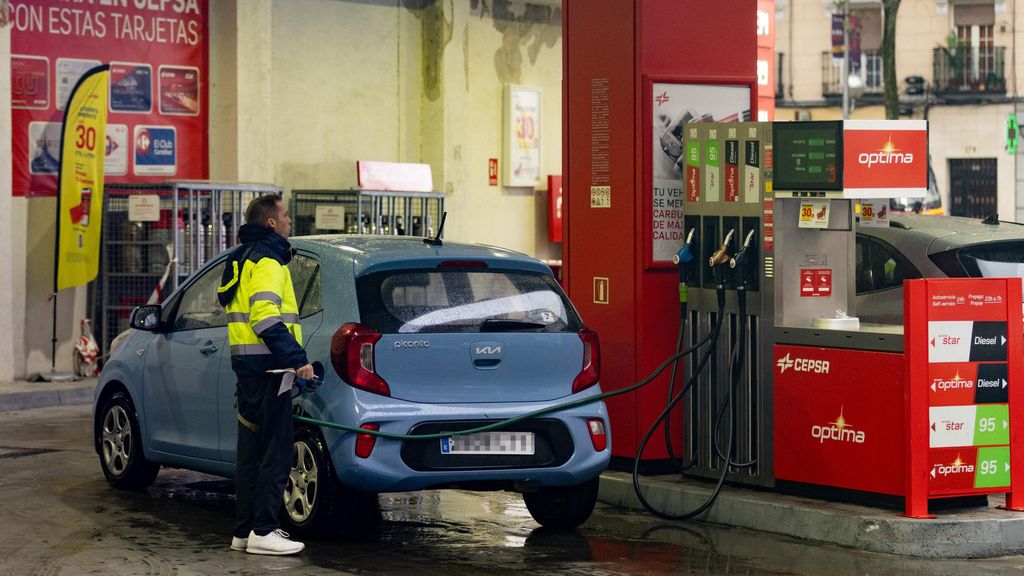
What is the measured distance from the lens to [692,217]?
10.1 m

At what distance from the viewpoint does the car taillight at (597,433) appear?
8688 mm

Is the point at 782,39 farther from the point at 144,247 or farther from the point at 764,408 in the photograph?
the point at 764,408

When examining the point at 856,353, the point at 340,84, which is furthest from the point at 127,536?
the point at 340,84

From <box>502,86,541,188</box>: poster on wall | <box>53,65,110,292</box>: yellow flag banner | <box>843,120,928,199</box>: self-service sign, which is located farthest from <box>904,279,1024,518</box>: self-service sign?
<box>502,86,541,188</box>: poster on wall

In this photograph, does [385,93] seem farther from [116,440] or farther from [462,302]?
[462,302]

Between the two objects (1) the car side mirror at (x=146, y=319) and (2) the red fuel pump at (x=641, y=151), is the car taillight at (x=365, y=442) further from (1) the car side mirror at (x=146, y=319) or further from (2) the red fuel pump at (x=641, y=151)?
(2) the red fuel pump at (x=641, y=151)

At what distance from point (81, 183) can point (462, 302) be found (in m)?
9.12

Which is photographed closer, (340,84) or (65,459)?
(65,459)

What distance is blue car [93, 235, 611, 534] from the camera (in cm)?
821

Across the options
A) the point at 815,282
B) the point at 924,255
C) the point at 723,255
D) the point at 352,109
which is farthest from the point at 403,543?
the point at 352,109

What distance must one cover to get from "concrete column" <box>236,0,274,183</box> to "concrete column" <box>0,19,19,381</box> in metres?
2.85

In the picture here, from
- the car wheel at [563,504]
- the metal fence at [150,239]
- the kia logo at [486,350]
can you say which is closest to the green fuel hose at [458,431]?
the kia logo at [486,350]

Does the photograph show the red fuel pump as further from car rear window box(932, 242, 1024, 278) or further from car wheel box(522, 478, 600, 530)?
car rear window box(932, 242, 1024, 278)

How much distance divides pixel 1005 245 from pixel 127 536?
21.7 ft
